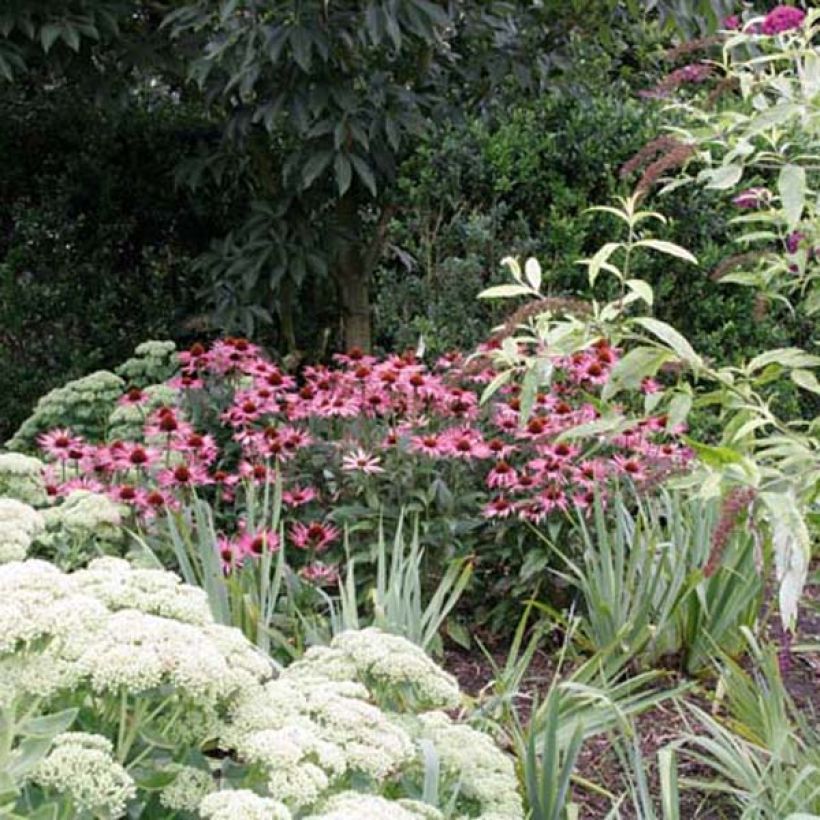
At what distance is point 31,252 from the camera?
6293mm

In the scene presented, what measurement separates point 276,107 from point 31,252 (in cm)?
206

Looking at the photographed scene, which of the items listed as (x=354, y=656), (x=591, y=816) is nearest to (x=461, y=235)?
(x=591, y=816)

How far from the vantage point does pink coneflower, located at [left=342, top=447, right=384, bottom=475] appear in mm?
3576

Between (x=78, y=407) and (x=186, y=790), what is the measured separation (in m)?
2.92

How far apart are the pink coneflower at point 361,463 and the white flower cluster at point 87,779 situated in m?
1.94

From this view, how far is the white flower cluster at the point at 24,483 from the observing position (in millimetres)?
3488

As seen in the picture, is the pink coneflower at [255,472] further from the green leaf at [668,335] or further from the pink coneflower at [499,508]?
the green leaf at [668,335]

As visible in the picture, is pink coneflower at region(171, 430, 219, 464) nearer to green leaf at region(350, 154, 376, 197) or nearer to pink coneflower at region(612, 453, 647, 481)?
pink coneflower at region(612, 453, 647, 481)

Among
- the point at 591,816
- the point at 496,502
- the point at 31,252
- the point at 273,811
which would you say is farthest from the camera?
the point at 31,252

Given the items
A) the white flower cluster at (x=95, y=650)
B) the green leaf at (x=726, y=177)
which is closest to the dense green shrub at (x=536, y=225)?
the green leaf at (x=726, y=177)

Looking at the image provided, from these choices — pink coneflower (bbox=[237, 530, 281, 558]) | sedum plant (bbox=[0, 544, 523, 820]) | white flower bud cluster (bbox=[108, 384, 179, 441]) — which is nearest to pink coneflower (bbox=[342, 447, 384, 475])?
pink coneflower (bbox=[237, 530, 281, 558])

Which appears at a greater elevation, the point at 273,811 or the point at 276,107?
the point at 276,107

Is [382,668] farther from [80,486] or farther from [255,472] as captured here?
[80,486]

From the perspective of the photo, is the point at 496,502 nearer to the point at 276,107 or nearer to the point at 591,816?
the point at 591,816
